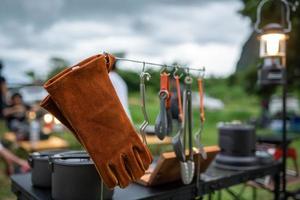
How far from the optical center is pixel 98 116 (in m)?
0.91

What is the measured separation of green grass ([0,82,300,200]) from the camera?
11.2 feet

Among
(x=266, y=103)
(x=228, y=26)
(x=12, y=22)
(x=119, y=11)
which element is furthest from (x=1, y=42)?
(x=266, y=103)

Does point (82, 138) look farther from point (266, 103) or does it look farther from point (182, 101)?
point (266, 103)

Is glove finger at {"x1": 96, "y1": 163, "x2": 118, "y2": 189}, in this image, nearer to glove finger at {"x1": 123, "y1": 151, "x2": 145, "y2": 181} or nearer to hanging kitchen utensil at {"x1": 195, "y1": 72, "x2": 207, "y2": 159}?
glove finger at {"x1": 123, "y1": 151, "x2": 145, "y2": 181}

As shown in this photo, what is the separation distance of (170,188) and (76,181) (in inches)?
17.9

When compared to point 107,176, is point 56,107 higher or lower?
higher

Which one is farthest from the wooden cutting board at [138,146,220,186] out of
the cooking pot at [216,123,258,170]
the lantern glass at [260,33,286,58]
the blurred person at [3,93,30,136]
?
the blurred person at [3,93,30,136]

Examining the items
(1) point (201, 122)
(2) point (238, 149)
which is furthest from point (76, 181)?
(2) point (238, 149)

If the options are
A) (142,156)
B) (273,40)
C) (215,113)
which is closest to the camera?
(142,156)

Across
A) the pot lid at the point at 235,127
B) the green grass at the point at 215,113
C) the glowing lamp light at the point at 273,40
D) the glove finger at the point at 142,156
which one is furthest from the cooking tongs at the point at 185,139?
the glowing lamp light at the point at 273,40

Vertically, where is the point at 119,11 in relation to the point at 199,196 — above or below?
above

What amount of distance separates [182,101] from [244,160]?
0.75 m

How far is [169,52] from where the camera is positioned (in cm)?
1191

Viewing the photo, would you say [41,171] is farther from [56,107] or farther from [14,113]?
[14,113]
